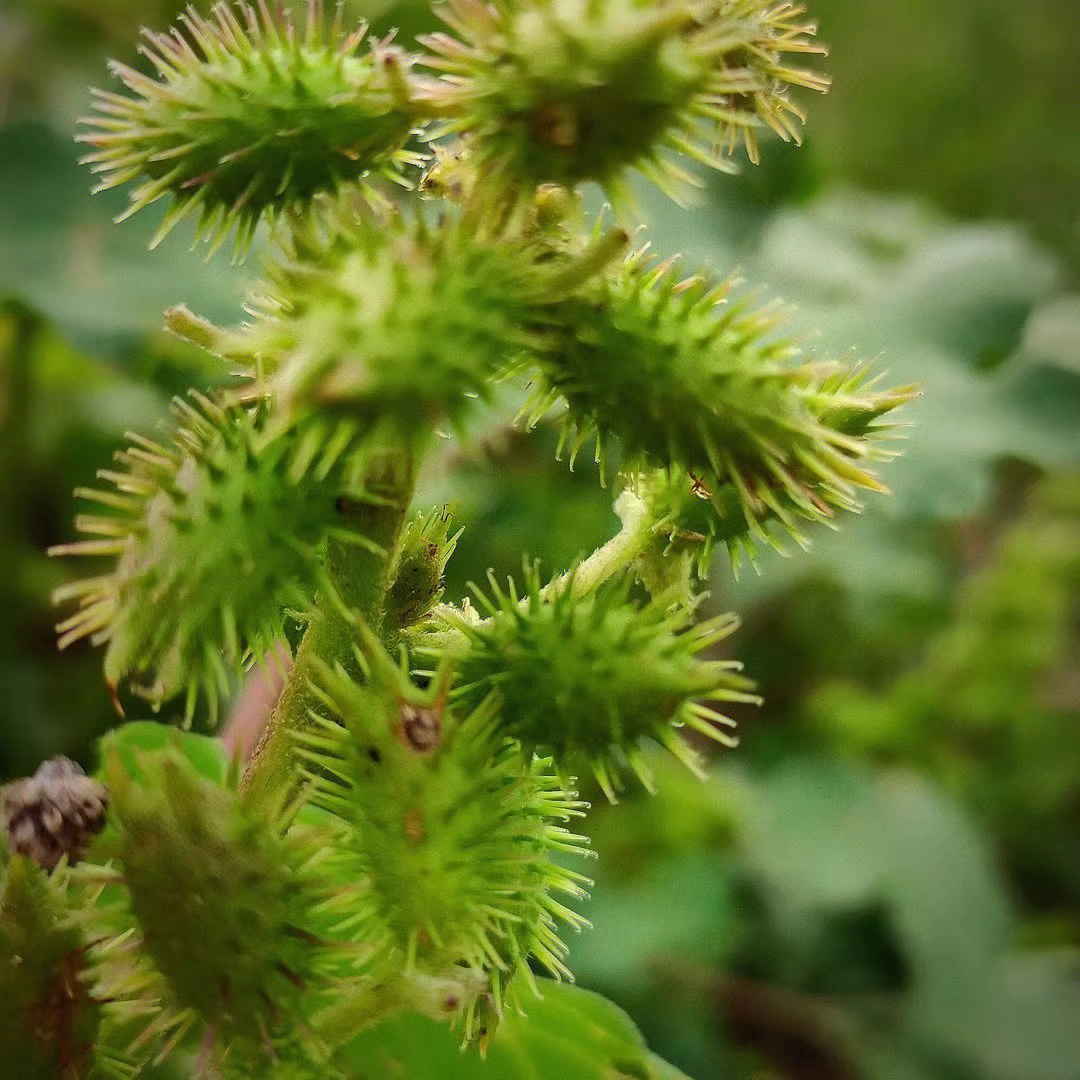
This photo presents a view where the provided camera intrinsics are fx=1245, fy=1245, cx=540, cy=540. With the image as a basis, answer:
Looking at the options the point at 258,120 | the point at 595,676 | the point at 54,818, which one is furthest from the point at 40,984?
the point at 258,120

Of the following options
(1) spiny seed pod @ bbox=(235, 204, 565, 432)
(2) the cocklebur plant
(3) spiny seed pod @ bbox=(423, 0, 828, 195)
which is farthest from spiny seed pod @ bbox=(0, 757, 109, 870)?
(3) spiny seed pod @ bbox=(423, 0, 828, 195)

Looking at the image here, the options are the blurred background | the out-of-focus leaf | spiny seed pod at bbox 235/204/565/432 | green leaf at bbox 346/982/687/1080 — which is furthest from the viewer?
the blurred background

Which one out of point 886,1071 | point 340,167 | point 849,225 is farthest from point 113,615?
point 849,225

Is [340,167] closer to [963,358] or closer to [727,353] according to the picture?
[727,353]

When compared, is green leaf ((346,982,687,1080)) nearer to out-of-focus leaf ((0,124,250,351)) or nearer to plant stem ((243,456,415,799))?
plant stem ((243,456,415,799))

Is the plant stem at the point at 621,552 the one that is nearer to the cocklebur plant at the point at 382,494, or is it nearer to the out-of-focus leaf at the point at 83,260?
the cocklebur plant at the point at 382,494

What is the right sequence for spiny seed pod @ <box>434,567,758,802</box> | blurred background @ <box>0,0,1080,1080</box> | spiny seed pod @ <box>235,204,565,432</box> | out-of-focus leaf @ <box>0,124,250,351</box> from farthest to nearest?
1. blurred background @ <box>0,0,1080,1080</box>
2. out-of-focus leaf @ <box>0,124,250,351</box>
3. spiny seed pod @ <box>434,567,758,802</box>
4. spiny seed pod @ <box>235,204,565,432</box>
